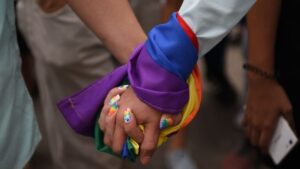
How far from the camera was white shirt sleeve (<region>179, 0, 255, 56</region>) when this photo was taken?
73 cm

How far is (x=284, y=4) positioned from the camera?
1081 mm

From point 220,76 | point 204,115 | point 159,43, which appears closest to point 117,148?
point 159,43

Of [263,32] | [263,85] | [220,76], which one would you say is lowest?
[220,76]

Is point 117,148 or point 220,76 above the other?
point 117,148

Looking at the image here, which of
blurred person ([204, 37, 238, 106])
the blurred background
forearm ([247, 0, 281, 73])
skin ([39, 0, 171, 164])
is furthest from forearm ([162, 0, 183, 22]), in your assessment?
blurred person ([204, 37, 238, 106])

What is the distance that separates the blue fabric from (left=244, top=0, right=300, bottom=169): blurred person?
369 millimetres

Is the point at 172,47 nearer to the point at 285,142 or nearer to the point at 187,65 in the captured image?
the point at 187,65

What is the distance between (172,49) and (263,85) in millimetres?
462

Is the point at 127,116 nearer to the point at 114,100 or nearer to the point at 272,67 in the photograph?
the point at 114,100

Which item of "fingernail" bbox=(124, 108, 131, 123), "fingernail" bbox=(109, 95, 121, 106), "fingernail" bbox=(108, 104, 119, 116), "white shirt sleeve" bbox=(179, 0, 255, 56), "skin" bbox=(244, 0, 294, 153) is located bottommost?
"skin" bbox=(244, 0, 294, 153)

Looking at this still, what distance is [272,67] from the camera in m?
1.11

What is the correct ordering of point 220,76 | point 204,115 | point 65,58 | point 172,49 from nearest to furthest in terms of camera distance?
1. point 172,49
2. point 65,58
3. point 204,115
4. point 220,76

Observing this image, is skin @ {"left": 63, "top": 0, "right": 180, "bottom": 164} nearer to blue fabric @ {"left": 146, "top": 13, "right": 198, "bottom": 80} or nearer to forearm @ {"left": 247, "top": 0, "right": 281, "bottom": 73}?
blue fabric @ {"left": 146, "top": 13, "right": 198, "bottom": 80}

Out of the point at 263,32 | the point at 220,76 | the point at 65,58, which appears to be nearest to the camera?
the point at 263,32
